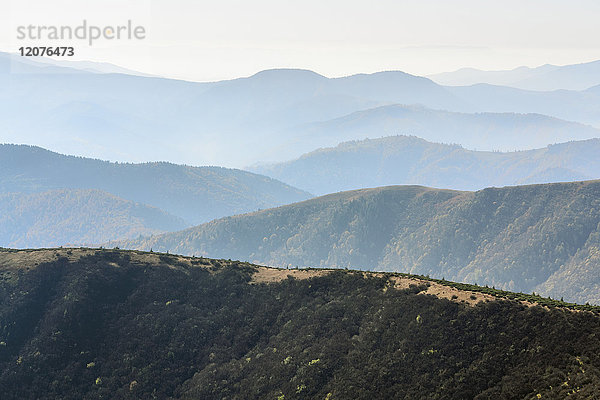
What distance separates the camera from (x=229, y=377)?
248ft

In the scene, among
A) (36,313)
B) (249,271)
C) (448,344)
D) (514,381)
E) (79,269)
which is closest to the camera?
(514,381)

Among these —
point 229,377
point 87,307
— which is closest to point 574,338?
point 229,377

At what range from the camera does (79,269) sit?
95.1m

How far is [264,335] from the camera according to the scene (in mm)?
84062

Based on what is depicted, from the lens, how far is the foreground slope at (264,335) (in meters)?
61.3

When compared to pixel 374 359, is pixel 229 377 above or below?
below

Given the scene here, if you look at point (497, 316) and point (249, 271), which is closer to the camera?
point (497, 316)

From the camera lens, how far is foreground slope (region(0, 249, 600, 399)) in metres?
61.3

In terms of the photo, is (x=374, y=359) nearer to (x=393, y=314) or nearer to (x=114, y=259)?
(x=393, y=314)

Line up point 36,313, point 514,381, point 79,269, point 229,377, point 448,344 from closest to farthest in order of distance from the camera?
1. point 514,381
2. point 448,344
3. point 229,377
4. point 36,313
5. point 79,269

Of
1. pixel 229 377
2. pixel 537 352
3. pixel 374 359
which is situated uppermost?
pixel 537 352

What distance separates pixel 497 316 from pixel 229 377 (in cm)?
3608

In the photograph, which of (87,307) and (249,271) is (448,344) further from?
(87,307)

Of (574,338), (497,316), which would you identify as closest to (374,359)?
(497,316)
